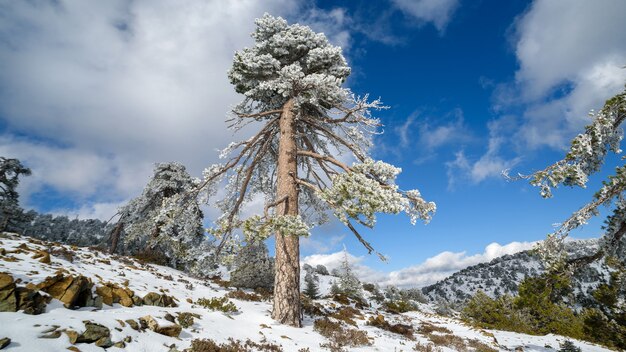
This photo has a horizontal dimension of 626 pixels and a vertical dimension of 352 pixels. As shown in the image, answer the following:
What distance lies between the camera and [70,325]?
4719mm

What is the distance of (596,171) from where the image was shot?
656cm

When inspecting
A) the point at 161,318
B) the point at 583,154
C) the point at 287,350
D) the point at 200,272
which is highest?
the point at 583,154

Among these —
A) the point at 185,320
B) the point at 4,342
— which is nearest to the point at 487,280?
the point at 185,320

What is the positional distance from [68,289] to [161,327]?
6.45 ft

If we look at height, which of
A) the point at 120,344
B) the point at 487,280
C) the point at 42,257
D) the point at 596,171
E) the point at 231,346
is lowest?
the point at 231,346

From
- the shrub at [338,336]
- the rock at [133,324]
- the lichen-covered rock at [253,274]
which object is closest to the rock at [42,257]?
the rock at [133,324]

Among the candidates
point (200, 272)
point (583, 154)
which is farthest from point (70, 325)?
point (583, 154)

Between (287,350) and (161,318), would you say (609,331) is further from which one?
(161,318)

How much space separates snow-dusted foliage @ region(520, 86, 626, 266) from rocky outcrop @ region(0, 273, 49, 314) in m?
9.95

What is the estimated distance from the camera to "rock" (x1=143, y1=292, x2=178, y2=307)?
7.59 metres

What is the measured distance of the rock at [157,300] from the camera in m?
7.59

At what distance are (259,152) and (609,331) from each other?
18352 mm

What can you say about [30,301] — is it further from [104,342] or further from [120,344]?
[120,344]

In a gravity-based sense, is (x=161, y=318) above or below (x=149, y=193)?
below
